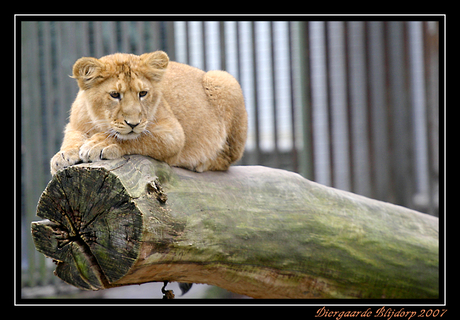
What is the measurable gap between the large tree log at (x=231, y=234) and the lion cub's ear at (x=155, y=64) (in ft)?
1.87

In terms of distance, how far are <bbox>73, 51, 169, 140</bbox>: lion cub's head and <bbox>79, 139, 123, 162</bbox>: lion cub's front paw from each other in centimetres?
11

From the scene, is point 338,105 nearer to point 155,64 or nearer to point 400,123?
point 400,123

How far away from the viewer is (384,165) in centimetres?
564

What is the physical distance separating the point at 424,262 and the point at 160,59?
86.6 inches

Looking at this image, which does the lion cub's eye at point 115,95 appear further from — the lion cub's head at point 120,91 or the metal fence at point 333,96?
the metal fence at point 333,96

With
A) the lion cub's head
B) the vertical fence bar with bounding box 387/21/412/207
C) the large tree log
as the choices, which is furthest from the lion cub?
the vertical fence bar with bounding box 387/21/412/207

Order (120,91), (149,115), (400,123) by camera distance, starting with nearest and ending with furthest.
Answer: (120,91), (149,115), (400,123)

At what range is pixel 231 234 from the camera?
2482 millimetres

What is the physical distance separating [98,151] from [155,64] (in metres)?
0.68

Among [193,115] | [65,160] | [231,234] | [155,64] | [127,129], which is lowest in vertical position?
[231,234]

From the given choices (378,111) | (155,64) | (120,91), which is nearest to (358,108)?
(378,111)

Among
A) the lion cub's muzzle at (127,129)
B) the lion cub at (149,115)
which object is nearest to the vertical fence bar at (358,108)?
the lion cub at (149,115)

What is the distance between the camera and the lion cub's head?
2.46 m

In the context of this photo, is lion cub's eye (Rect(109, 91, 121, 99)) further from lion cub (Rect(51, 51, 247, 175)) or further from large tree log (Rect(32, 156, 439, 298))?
large tree log (Rect(32, 156, 439, 298))
